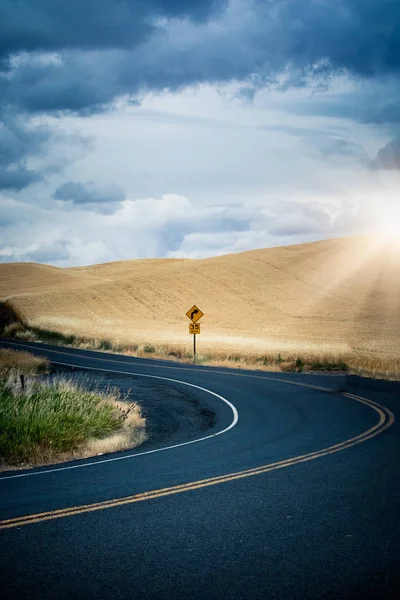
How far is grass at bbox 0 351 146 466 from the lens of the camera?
38.7 feet

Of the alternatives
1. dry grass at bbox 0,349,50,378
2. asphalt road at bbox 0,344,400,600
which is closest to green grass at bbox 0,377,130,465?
asphalt road at bbox 0,344,400,600

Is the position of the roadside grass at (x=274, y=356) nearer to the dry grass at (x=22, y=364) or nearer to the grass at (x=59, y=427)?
the dry grass at (x=22, y=364)

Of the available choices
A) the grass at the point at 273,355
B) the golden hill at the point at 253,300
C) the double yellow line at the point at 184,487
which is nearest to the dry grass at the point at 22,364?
the grass at the point at 273,355

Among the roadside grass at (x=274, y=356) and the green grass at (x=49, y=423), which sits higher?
the roadside grass at (x=274, y=356)

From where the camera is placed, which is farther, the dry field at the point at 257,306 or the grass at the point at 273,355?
the dry field at the point at 257,306

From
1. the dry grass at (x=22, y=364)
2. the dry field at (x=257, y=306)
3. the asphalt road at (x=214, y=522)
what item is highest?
the dry field at (x=257, y=306)

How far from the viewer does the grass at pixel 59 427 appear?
38.7 ft

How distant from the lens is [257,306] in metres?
69.7

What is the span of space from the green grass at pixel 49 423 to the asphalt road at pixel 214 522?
1.36 m

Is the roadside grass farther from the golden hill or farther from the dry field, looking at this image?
the golden hill

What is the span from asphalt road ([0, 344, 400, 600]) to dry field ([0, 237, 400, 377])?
17.4 metres

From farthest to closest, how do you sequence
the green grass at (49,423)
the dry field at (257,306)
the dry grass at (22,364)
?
the dry field at (257,306) → the dry grass at (22,364) → the green grass at (49,423)

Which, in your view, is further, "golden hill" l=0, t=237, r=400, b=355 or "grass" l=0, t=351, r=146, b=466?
"golden hill" l=0, t=237, r=400, b=355

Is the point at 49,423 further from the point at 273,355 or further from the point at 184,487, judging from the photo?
the point at 273,355
